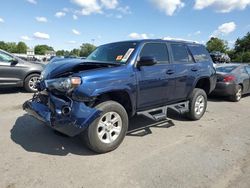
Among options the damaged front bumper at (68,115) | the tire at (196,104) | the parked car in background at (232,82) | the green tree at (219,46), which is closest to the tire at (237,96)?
the parked car in background at (232,82)

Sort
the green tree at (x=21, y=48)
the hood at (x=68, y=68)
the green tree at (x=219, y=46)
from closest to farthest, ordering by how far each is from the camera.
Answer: the hood at (x=68, y=68) < the green tree at (x=219, y=46) < the green tree at (x=21, y=48)

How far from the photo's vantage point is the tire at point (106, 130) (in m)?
3.97

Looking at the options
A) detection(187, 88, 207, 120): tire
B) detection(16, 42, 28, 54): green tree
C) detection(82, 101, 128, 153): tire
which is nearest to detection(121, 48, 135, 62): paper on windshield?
detection(82, 101, 128, 153): tire

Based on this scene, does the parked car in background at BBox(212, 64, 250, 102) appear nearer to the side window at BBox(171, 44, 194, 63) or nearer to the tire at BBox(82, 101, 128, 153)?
the side window at BBox(171, 44, 194, 63)

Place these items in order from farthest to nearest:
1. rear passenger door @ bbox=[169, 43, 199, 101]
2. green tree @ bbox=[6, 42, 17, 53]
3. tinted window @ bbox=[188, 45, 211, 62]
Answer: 1. green tree @ bbox=[6, 42, 17, 53]
2. tinted window @ bbox=[188, 45, 211, 62]
3. rear passenger door @ bbox=[169, 43, 199, 101]

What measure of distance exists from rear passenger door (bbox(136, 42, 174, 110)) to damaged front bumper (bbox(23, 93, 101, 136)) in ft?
3.90

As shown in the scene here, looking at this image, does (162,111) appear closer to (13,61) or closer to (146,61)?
(146,61)

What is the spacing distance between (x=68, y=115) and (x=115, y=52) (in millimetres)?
1910

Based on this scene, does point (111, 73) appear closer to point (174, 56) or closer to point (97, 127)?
point (97, 127)

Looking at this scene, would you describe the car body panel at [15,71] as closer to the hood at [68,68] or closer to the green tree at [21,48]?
the hood at [68,68]

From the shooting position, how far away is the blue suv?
12.6 ft

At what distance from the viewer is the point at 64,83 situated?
154 inches

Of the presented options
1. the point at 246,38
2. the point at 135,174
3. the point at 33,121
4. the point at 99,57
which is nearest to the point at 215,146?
the point at 135,174

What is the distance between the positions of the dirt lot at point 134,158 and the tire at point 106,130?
152 mm
